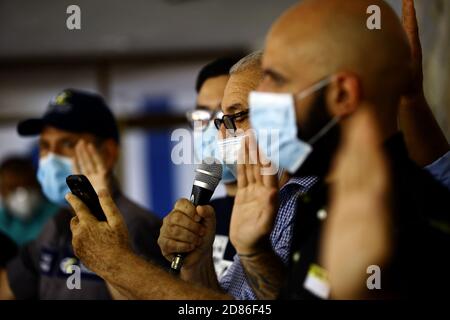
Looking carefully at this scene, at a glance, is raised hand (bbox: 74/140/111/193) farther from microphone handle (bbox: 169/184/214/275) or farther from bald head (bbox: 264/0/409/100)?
bald head (bbox: 264/0/409/100)

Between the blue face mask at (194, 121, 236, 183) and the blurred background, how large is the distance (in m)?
1.87

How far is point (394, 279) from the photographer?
114cm

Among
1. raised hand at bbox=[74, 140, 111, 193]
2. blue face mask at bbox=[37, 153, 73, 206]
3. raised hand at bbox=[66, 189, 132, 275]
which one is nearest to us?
raised hand at bbox=[66, 189, 132, 275]

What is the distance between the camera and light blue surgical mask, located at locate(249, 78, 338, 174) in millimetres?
1196

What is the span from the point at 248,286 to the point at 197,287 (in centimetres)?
14

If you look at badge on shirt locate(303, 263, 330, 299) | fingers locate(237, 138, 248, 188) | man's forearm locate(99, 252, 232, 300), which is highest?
fingers locate(237, 138, 248, 188)

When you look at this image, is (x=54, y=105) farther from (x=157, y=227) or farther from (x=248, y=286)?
(x=248, y=286)

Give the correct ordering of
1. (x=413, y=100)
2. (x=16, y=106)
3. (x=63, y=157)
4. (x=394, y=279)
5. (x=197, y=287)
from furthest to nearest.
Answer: (x=16, y=106)
(x=63, y=157)
(x=413, y=100)
(x=197, y=287)
(x=394, y=279)

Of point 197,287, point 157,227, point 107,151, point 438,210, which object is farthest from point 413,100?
point 107,151

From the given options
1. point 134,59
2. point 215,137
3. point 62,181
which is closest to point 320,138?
point 215,137

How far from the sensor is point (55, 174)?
2232 millimetres

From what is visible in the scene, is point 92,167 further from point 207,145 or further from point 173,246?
point 173,246

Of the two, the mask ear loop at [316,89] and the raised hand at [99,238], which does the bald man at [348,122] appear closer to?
the mask ear loop at [316,89]

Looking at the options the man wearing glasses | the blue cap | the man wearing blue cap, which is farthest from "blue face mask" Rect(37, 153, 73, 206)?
the man wearing glasses
